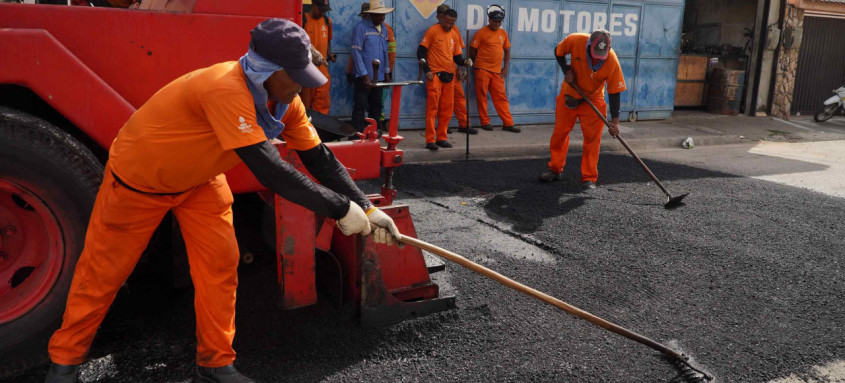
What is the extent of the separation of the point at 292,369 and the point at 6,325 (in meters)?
1.15

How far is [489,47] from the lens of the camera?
920 centimetres

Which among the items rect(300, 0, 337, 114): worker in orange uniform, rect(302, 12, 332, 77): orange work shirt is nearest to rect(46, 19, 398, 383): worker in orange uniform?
rect(300, 0, 337, 114): worker in orange uniform

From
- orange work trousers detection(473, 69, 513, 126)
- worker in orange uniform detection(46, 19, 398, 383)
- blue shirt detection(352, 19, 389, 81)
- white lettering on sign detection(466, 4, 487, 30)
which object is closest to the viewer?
worker in orange uniform detection(46, 19, 398, 383)

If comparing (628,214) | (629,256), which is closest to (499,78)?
(628,214)

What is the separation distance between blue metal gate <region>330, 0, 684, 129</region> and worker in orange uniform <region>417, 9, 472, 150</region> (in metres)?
0.53

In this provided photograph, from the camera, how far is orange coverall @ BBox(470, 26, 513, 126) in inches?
362

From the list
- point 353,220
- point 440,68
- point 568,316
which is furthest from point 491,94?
point 353,220

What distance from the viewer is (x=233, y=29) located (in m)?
2.83

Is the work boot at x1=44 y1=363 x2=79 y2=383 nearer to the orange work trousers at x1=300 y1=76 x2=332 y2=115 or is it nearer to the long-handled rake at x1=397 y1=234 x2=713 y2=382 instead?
the long-handled rake at x1=397 y1=234 x2=713 y2=382

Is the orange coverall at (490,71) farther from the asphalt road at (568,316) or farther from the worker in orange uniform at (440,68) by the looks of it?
the asphalt road at (568,316)

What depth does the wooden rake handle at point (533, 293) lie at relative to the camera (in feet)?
8.40

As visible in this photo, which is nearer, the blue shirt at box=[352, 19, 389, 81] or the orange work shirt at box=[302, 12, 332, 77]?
the orange work shirt at box=[302, 12, 332, 77]

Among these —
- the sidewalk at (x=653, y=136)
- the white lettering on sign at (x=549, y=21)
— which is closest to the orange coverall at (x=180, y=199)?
the sidewalk at (x=653, y=136)

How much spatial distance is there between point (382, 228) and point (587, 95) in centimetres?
450
